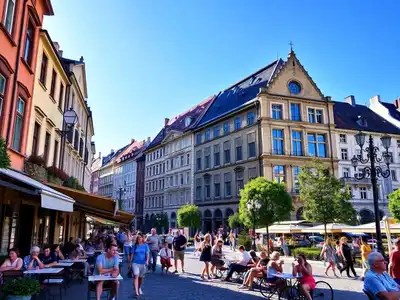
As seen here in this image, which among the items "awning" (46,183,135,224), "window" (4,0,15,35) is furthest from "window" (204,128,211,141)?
"window" (4,0,15,35)

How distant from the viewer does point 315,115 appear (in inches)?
1822

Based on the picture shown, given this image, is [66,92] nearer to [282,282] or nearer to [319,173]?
[282,282]

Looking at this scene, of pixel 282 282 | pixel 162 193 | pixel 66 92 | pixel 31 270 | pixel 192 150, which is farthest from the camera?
pixel 162 193

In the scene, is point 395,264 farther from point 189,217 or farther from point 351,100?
point 351,100

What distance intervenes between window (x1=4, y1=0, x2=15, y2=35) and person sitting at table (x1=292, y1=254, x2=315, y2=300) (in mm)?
11322

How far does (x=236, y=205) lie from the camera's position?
45.6 m

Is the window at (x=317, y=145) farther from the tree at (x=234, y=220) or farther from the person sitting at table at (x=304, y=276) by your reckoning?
the person sitting at table at (x=304, y=276)

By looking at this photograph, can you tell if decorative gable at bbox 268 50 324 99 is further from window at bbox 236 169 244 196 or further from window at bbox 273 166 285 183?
window at bbox 236 169 244 196

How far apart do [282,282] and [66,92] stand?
16040mm

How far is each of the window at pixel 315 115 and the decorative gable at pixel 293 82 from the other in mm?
1744

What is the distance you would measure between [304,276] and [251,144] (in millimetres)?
36695

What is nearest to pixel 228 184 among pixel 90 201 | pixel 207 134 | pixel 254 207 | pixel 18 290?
pixel 207 134

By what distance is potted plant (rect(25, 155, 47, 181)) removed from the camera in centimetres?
1309

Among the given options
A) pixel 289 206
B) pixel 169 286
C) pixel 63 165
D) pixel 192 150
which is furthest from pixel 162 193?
pixel 169 286
